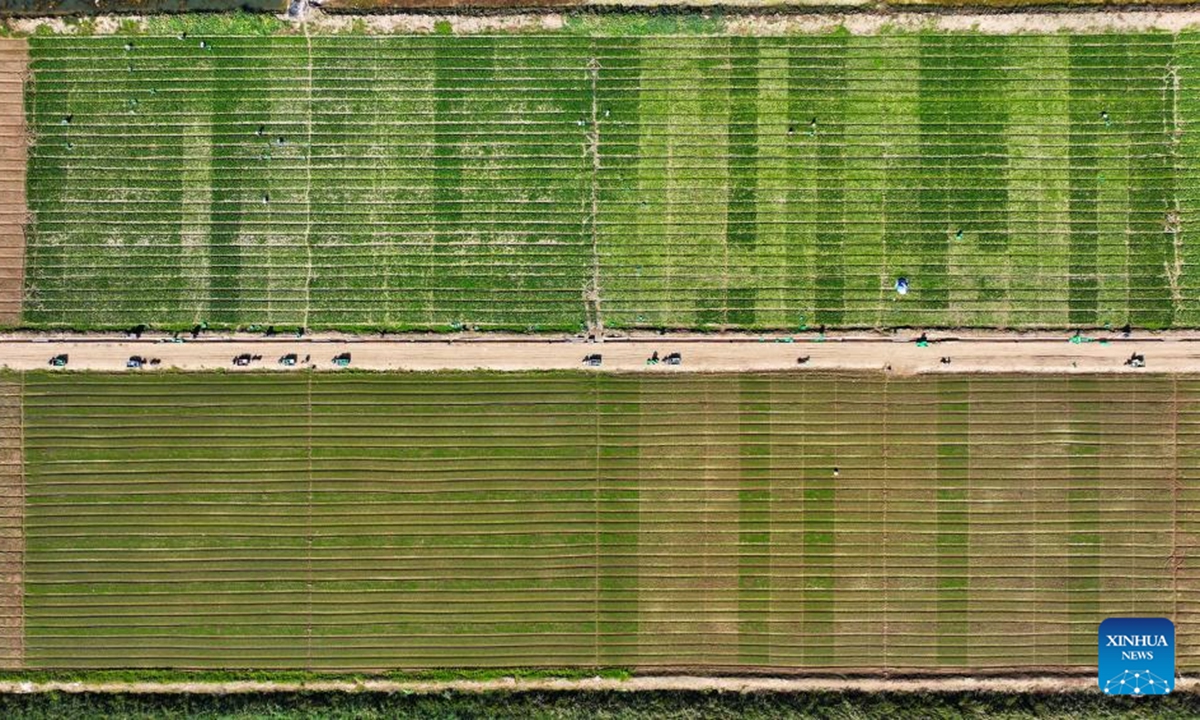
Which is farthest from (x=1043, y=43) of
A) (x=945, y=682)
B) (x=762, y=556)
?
(x=945, y=682)

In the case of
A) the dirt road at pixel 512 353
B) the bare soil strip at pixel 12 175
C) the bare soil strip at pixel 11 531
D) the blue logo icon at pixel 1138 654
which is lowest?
the blue logo icon at pixel 1138 654

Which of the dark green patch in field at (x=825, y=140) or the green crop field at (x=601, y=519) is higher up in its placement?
the dark green patch in field at (x=825, y=140)

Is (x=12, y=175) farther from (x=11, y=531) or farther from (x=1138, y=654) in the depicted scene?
(x=1138, y=654)

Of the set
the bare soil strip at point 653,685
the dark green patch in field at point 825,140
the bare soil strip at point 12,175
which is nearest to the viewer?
the bare soil strip at point 653,685

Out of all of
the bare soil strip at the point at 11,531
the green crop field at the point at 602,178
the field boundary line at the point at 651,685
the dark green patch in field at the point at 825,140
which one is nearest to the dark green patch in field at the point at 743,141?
the green crop field at the point at 602,178

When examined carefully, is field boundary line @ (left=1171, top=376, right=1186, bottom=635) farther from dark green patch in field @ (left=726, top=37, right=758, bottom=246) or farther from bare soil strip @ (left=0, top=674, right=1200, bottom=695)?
dark green patch in field @ (left=726, top=37, right=758, bottom=246)

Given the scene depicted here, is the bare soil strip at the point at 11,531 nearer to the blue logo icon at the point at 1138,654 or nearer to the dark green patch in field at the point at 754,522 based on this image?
the dark green patch in field at the point at 754,522
